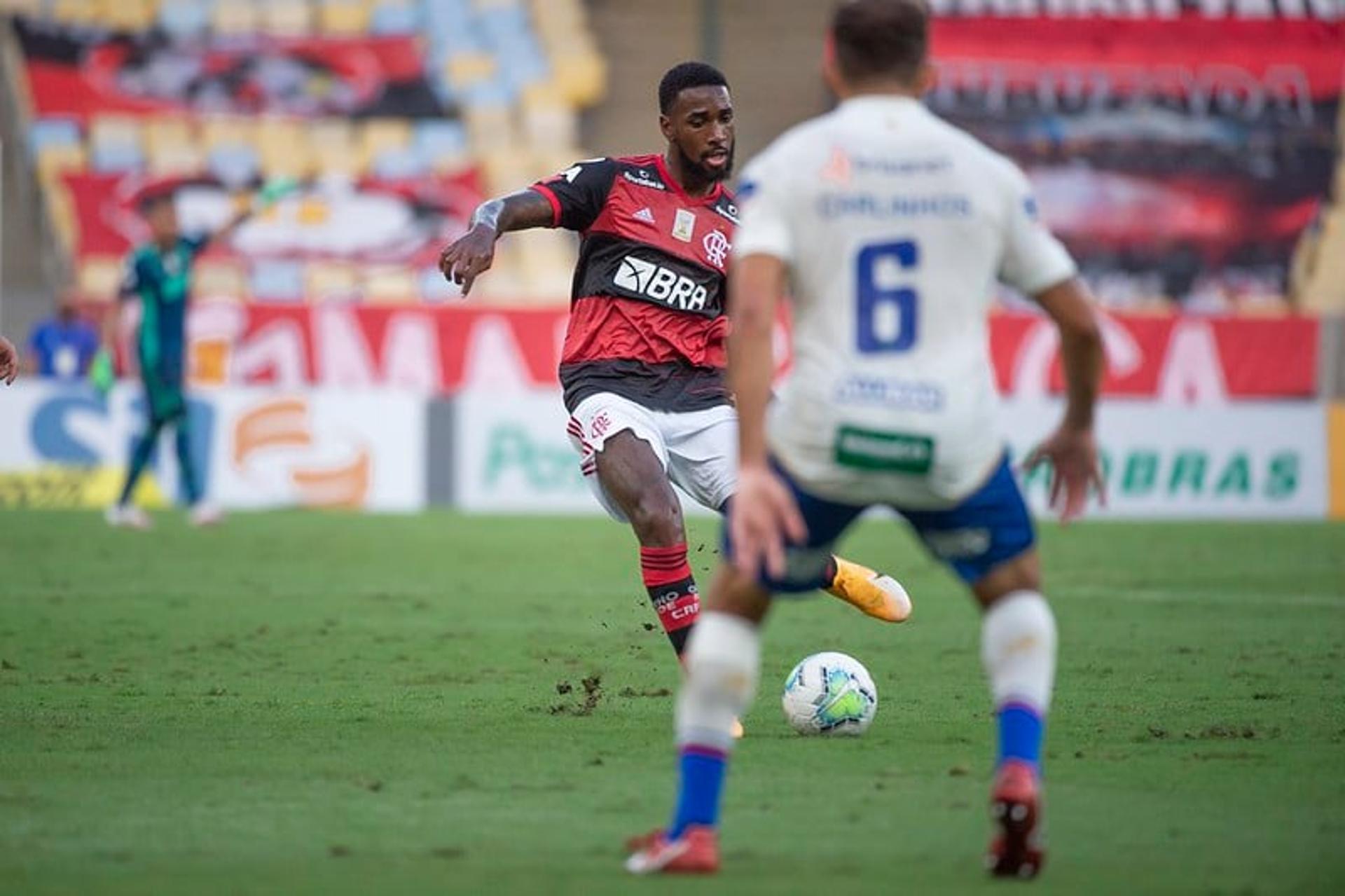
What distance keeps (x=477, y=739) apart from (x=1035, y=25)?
25.7m

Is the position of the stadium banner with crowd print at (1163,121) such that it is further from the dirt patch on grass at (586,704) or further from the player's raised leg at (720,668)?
the player's raised leg at (720,668)

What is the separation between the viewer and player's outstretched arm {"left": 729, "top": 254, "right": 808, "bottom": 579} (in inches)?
221

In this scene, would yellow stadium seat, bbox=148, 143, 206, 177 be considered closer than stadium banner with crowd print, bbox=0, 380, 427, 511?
No

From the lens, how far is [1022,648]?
5.95m

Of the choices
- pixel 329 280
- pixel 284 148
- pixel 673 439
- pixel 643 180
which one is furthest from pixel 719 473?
pixel 284 148

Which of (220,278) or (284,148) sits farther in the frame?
(284,148)

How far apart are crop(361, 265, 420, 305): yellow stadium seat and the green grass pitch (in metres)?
13.8

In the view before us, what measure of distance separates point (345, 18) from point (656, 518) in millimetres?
25024

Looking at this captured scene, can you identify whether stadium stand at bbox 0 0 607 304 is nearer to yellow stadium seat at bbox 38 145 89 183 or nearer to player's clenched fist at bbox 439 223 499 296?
yellow stadium seat at bbox 38 145 89 183

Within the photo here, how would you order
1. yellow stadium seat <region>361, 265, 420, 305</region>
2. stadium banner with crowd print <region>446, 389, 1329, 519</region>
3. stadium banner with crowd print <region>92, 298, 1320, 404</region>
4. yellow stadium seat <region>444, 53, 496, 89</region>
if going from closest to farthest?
stadium banner with crowd print <region>446, 389, 1329, 519</region>
stadium banner with crowd print <region>92, 298, 1320, 404</region>
yellow stadium seat <region>361, 265, 420, 305</region>
yellow stadium seat <region>444, 53, 496, 89</region>

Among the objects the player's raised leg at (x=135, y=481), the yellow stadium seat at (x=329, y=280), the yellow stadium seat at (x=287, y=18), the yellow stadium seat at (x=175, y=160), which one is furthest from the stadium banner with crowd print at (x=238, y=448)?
the yellow stadium seat at (x=287, y=18)

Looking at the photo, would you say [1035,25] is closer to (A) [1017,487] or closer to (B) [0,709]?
(B) [0,709]

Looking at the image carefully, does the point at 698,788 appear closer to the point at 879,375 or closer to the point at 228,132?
the point at 879,375

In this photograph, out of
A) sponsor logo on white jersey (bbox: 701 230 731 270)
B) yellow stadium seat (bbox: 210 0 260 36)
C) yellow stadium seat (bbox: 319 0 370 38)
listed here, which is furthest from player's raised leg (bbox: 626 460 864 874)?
yellow stadium seat (bbox: 210 0 260 36)
